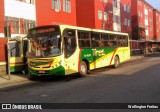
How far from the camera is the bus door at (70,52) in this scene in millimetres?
18125

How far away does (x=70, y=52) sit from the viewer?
1848cm

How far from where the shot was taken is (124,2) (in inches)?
2625

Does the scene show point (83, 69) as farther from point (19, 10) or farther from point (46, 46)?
point (19, 10)

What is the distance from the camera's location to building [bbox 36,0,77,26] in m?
32.9

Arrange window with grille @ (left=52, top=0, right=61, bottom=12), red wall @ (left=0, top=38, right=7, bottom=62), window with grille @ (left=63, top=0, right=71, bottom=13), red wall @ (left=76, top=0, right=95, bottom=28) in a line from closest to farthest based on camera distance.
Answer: red wall @ (left=0, top=38, right=7, bottom=62), window with grille @ (left=52, top=0, right=61, bottom=12), window with grille @ (left=63, top=0, right=71, bottom=13), red wall @ (left=76, top=0, right=95, bottom=28)

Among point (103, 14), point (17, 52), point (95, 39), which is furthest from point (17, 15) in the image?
point (103, 14)

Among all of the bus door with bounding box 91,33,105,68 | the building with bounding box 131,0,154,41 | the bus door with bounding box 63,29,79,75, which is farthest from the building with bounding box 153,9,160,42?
the bus door with bounding box 63,29,79,75

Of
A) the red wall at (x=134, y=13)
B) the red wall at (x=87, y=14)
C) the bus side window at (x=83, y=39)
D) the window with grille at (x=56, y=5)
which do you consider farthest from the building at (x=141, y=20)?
the bus side window at (x=83, y=39)

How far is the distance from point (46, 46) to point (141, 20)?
69.0 meters

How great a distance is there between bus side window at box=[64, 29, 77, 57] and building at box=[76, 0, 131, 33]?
102 feet

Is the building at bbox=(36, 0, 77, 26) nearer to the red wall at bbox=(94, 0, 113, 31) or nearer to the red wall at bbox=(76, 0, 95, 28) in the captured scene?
the red wall at bbox=(76, 0, 95, 28)

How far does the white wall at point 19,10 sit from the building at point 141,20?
160 ft

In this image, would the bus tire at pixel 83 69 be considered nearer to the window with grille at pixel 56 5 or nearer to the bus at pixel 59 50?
the bus at pixel 59 50

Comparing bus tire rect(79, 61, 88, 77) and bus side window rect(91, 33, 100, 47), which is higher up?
bus side window rect(91, 33, 100, 47)
